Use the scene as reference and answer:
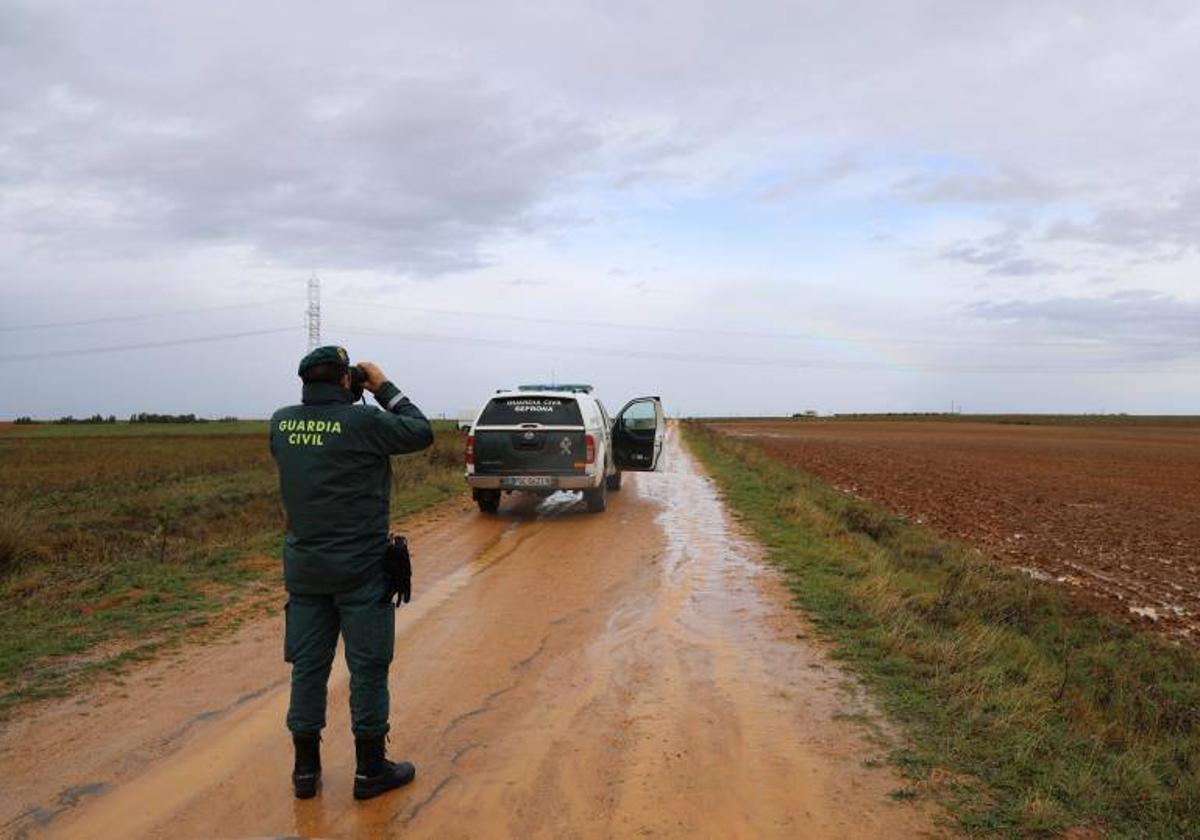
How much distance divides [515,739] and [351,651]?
121 centimetres

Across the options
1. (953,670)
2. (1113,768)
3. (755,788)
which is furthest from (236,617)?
(1113,768)

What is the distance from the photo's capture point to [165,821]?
385 centimetres

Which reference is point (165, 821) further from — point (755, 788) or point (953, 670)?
point (953, 670)

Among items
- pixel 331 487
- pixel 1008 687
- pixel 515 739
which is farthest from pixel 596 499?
pixel 331 487

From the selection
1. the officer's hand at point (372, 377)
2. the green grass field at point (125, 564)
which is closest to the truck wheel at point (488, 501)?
the green grass field at point (125, 564)

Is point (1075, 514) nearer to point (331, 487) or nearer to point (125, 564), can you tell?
point (125, 564)

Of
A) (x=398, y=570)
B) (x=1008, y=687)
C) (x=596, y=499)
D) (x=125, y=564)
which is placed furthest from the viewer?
(x=596, y=499)

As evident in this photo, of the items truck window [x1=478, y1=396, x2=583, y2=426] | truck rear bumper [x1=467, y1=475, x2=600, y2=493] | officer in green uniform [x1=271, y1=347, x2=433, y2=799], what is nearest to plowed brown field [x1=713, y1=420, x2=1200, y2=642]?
truck rear bumper [x1=467, y1=475, x2=600, y2=493]

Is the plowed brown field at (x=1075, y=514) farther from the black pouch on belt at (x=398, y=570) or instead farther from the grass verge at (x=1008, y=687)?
the black pouch on belt at (x=398, y=570)

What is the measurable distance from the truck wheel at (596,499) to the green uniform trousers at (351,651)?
33.9 feet

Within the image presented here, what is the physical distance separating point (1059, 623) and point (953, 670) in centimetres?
381

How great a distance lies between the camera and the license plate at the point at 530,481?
1377 centimetres

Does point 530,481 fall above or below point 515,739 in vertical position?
above

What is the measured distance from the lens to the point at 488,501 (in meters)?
14.7
